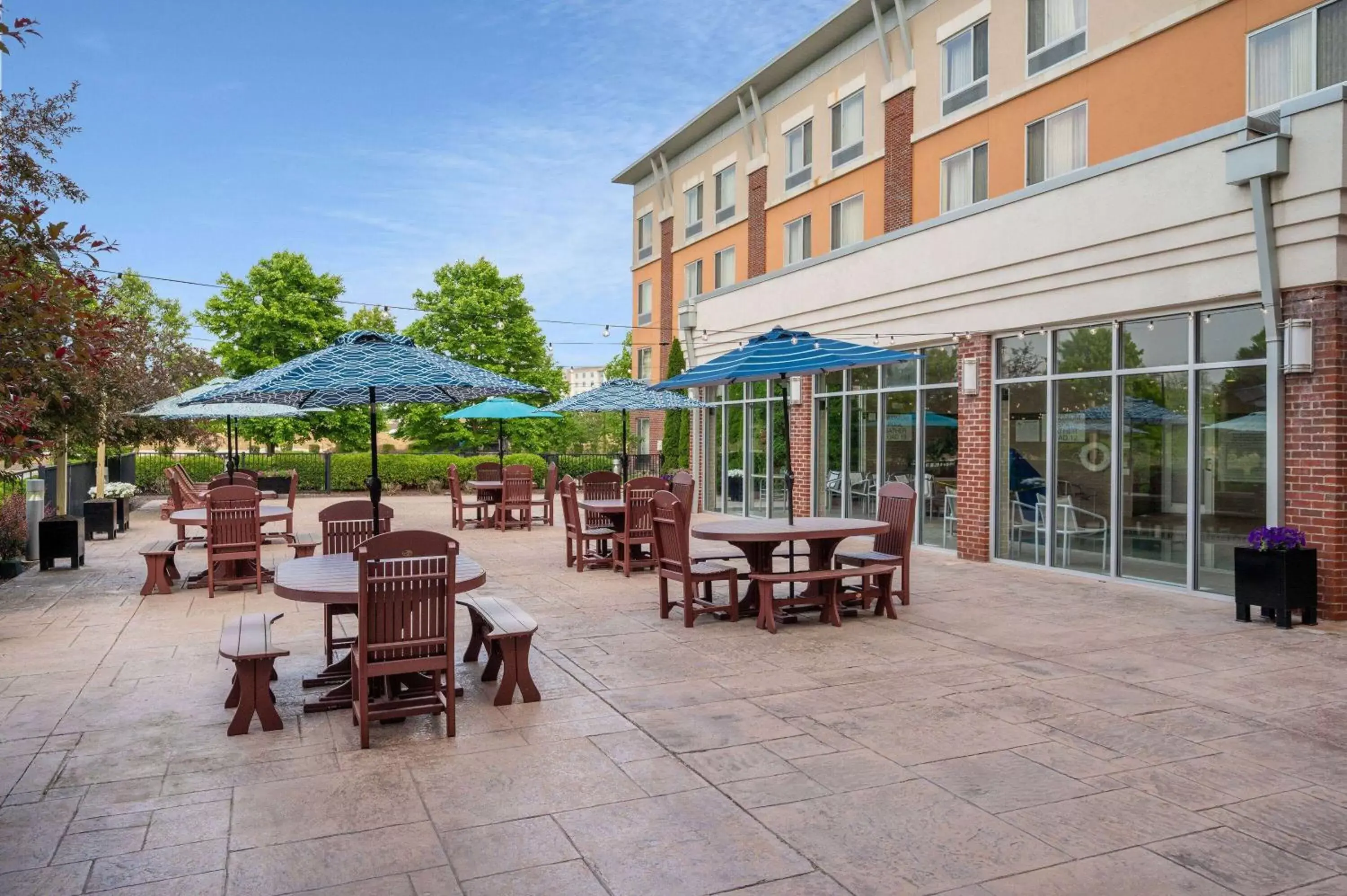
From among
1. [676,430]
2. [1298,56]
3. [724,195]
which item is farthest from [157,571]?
[724,195]

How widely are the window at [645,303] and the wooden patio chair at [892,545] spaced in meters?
20.5

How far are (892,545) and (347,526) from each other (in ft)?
16.1

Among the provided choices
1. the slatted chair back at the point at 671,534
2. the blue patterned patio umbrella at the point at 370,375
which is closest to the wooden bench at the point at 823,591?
the slatted chair back at the point at 671,534

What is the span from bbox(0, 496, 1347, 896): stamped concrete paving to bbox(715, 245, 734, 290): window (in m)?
17.0

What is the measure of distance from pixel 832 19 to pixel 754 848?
1759cm

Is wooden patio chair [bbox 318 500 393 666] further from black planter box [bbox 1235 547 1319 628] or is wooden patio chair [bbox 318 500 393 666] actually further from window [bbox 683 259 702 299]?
window [bbox 683 259 702 299]

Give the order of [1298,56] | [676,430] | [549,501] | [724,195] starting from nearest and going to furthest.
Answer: [1298,56]
[549,501]
[676,430]
[724,195]

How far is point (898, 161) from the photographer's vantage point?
56.7ft

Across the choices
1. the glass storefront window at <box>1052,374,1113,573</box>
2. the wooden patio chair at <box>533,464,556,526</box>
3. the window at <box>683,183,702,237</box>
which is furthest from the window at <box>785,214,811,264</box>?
the glass storefront window at <box>1052,374,1113,573</box>

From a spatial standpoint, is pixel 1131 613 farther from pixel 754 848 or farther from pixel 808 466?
pixel 808 466

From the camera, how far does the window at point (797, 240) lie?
20.5 meters

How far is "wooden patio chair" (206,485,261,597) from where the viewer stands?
400 inches

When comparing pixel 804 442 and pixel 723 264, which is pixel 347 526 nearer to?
pixel 804 442

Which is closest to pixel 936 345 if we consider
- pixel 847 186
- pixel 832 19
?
pixel 847 186
